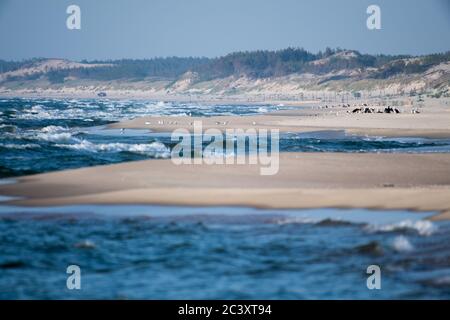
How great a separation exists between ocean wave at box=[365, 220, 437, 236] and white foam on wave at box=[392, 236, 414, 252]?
0.49 meters

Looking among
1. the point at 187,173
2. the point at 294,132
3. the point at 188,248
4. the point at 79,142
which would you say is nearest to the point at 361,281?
the point at 188,248

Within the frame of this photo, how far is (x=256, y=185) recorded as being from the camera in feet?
46.4

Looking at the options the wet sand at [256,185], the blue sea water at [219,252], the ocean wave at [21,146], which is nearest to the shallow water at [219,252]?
the blue sea water at [219,252]

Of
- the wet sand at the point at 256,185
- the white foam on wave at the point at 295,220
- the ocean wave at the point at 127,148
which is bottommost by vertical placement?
the white foam on wave at the point at 295,220

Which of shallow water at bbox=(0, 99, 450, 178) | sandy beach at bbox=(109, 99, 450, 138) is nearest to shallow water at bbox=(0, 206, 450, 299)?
shallow water at bbox=(0, 99, 450, 178)

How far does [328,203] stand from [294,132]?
1939 centimetres

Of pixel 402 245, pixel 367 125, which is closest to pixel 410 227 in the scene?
pixel 402 245

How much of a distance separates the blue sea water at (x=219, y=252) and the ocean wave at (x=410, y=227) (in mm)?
14

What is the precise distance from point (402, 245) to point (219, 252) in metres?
2.17

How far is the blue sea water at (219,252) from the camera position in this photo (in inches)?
324

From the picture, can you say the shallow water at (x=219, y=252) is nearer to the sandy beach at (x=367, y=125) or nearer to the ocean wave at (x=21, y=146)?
the ocean wave at (x=21, y=146)

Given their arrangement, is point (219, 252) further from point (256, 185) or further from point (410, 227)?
point (256, 185)

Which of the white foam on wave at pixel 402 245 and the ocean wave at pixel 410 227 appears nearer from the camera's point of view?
the white foam on wave at pixel 402 245

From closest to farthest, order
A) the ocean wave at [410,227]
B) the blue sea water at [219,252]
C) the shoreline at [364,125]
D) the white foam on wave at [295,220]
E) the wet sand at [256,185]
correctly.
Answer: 1. the blue sea water at [219,252]
2. the ocean wave at [410,227]
3. the white foam on wave at [295,220]
4. the wet sand at [256,185]
5. the shoreline at [364,125]
